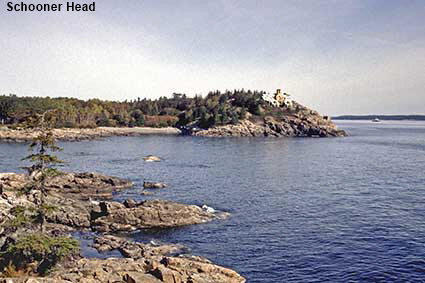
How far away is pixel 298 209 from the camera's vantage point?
66375 mm

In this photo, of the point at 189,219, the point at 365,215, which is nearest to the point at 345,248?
the point at 365,215

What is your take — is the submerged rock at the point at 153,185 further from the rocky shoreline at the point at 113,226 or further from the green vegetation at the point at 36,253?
the green vegetation at the point at 36,253

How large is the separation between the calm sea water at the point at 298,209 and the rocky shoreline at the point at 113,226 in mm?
3281

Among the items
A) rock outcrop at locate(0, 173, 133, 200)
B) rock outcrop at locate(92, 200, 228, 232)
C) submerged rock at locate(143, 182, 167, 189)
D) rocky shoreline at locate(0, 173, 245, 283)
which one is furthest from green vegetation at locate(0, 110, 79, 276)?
submerged rock at locate(143, 182, 167, 189)

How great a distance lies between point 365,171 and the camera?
10562 centimetres

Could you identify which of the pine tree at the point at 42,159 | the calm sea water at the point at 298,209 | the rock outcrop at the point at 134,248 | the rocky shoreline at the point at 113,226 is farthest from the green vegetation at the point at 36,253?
the calm sea water at the point at 298,209

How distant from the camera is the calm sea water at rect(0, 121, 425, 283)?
4334 centimetres

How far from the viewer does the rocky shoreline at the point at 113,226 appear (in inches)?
1394

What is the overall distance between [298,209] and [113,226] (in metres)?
29.9

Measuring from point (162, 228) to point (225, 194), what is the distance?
23897mm

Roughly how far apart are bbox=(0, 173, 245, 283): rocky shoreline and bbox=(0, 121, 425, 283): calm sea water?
328cm

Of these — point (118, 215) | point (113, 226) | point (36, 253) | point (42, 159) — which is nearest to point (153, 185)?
point (118, 215)

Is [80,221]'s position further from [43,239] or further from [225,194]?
[225,194]

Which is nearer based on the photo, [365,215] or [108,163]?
[365,215]
